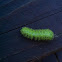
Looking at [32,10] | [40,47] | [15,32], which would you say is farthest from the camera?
[32,10]

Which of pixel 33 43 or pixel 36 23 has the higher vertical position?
pixel 36 23

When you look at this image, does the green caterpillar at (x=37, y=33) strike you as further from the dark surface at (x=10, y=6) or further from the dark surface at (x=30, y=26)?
the dark surface at (x=10, y=6)

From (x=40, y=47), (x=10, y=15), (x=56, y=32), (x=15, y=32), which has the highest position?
(x=10, y=15)

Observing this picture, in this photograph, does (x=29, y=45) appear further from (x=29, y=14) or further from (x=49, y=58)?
(x=29, y=14)

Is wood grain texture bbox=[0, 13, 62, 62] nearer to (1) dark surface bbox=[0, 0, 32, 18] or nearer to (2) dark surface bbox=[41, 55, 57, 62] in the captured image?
(2) dark surface bbox=[41, 55, 57, 62]

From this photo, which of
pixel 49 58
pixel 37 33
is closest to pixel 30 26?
pixel 37 33

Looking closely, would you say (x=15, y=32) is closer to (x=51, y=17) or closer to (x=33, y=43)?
(x=33, y=43)

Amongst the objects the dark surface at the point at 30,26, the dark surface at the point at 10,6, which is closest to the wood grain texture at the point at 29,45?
the dark surface at the point at 30,26

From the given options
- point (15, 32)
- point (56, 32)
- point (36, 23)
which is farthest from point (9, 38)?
point (56, 32)
